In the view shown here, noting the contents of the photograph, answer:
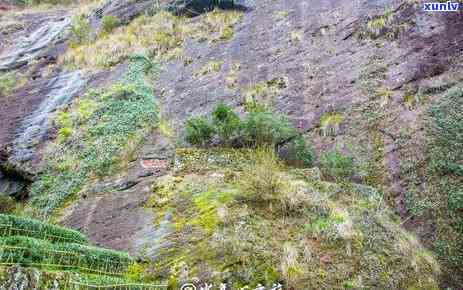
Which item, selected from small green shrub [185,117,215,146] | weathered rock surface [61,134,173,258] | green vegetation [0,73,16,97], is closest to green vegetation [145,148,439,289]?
weathered rock surface [61,134,173,258]

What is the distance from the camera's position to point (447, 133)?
8805 mm

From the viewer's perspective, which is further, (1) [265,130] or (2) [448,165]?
(1) [265,130]

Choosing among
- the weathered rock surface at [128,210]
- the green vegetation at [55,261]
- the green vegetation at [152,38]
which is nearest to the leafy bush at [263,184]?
the weathered rock surface at [128,210]

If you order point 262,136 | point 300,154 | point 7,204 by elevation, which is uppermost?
point 262,136

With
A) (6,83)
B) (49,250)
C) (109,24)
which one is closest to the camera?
(49,250)

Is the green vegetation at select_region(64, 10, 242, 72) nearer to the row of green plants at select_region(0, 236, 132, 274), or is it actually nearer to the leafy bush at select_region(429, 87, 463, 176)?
the leafy bush at select_region(429, 87, 463, 176)

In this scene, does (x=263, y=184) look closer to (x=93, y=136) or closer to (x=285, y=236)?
(x=285, y=236)

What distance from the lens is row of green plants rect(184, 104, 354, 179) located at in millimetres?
9227

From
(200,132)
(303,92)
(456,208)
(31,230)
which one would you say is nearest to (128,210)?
(31,230)

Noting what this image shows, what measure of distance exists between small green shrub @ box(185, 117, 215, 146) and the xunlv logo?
604 centimetres

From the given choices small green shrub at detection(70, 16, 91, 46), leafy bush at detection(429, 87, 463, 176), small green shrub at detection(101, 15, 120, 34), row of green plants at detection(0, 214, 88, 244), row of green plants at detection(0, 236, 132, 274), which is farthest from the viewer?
small green shrub at detection(101, 15, 120, 34)

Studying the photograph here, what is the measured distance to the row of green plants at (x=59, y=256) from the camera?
541 cm

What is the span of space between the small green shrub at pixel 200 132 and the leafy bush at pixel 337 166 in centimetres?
274

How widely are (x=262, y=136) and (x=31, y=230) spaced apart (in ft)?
16.4
